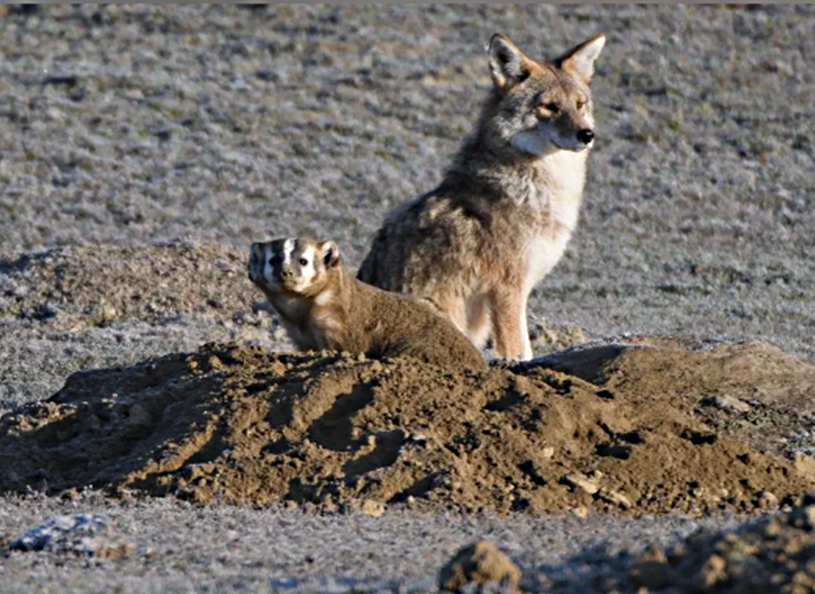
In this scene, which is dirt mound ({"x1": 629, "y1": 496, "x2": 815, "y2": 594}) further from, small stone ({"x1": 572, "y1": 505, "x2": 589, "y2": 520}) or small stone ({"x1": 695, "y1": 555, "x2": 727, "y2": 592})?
small stone ({"x1": 572, "y1": 505, "x2": 589, "y2": 520})

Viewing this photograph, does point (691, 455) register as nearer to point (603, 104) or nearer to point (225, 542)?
point (225, 542)

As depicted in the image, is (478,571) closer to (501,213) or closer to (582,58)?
(501,213)

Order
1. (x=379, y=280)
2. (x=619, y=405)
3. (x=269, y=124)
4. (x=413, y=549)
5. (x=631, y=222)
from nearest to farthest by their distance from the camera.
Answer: (x=413, y=549) → (x=619, y=405) → (x=379, y=280) → (x=631, y=222) → (x=269, y=124)

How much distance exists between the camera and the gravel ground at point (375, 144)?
17625 millimetres

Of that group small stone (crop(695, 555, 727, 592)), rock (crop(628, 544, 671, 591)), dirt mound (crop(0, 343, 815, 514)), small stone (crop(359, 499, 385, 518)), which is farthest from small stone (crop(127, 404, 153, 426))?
small stone (crop(695, 555, 727, 592))

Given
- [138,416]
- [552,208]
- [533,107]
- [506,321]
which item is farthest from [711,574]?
[533,107]

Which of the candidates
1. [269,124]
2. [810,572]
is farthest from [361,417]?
[269,124]

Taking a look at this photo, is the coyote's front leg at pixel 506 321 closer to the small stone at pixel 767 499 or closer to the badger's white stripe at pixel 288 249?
the badger's white stripe at pixel 288 249

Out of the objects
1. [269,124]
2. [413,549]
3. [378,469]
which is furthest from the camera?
[269,124]

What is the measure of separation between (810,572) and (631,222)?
53.3 feet

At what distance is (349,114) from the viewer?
2478cm

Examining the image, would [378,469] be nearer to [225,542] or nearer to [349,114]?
[225,542]

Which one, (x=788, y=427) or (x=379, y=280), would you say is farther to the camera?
(x=379, y=280)

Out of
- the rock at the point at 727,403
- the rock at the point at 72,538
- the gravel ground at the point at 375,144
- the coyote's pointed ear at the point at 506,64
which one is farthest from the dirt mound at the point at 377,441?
the coyote's pointed ear at the point at 506,64
